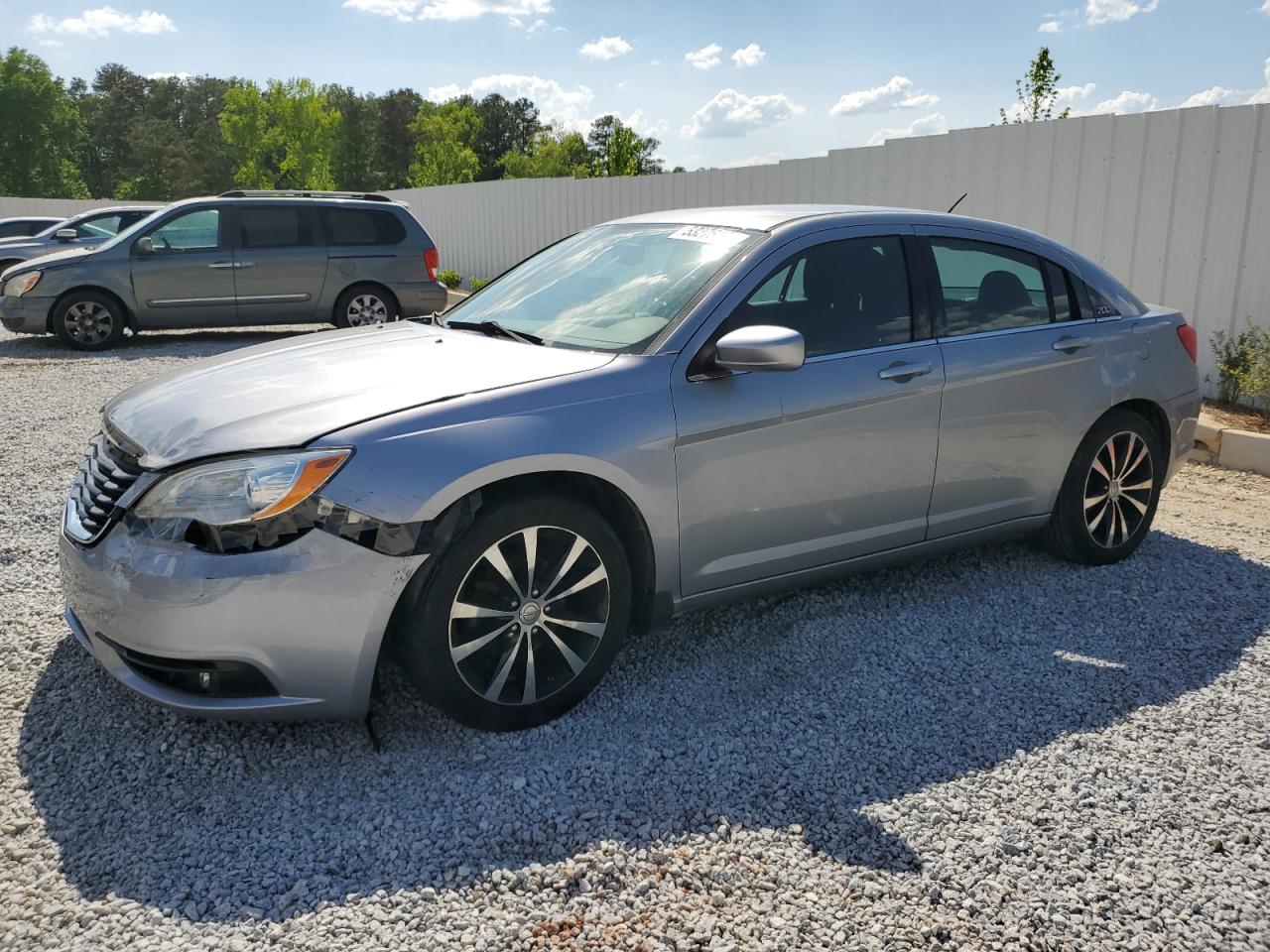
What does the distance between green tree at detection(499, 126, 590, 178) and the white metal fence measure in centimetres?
5319

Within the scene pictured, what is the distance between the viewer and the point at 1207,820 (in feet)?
10.0

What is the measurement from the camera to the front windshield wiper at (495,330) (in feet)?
13.1

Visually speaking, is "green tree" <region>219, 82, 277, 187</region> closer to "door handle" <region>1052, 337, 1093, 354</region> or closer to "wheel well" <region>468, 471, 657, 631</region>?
"door handle" <region>1052, 337, 1093, 354</region>

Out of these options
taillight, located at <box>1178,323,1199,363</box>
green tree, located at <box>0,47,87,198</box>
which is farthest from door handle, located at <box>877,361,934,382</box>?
green tree, located at <box>0,47,87,198</box>

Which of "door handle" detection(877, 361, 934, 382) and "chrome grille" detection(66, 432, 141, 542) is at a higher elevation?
"door handle" detection(877, 361, 934, 382)

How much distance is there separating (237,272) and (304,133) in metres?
62.5

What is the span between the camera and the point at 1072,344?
4.81 meters

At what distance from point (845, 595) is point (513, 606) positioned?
1.91m

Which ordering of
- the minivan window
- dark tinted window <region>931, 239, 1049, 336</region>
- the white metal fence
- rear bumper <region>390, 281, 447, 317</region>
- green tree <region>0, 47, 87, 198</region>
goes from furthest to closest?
green tree <region>0, 47, 87, 198</region>
rear bumper <region>390, 281, 447, 317</region>
the minivan window
the white metal fence
dark tinted window <region>931, 239, 1049, 336</region>

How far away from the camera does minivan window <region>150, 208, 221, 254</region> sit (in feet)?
39.7

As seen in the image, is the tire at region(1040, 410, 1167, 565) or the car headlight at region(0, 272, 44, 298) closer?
the tire at region(1040, 410, 1167, 565)

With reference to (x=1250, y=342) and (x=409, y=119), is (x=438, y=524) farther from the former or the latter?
(x=409, y=119)

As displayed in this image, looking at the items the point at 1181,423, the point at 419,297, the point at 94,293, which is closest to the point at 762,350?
the point at 1181,423

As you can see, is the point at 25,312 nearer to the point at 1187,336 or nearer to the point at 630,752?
the point at 630,752
